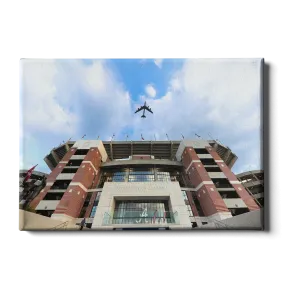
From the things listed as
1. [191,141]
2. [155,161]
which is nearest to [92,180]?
[155,161]

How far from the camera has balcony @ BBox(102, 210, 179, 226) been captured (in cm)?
1595

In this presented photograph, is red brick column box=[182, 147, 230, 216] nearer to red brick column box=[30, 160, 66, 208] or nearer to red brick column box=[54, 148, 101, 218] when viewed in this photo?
red brick column box=[54, 148, 101, 218]

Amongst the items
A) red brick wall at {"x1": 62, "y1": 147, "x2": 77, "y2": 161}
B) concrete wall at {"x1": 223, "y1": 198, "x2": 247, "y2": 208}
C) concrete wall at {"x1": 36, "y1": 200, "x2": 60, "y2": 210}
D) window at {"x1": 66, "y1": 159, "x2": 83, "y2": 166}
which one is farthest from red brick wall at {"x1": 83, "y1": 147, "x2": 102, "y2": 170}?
concrete wall at {"x1": 223, "y1": 198, "x2": 247, "y2": 208}

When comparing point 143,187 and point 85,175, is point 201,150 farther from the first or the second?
point 85,175

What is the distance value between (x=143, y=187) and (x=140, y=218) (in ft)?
11.1

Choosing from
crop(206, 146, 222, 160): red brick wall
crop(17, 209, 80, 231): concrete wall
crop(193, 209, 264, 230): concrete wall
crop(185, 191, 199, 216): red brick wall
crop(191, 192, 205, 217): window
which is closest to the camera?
crop(17, 209, 80, 231): concrete wall

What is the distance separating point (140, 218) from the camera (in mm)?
16391

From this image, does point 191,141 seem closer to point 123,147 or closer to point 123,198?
point 123,147

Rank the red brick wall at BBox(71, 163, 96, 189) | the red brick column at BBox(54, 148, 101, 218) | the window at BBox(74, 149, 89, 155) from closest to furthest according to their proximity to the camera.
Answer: the red brick column at BBox(54, 148, 101, 218)
the red brick wall at BBox(71, 163, 96, 189)
the window at BBox(74, 149, 89, 155)

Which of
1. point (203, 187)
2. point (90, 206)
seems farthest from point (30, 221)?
point (203, 187)

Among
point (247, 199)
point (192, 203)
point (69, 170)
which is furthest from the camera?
point (69, 170)

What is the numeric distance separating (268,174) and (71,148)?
23.7m

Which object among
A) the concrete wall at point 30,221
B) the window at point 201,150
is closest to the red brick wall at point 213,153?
the window at point 201,150

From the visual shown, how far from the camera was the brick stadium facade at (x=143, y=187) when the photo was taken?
17047 millimetres
